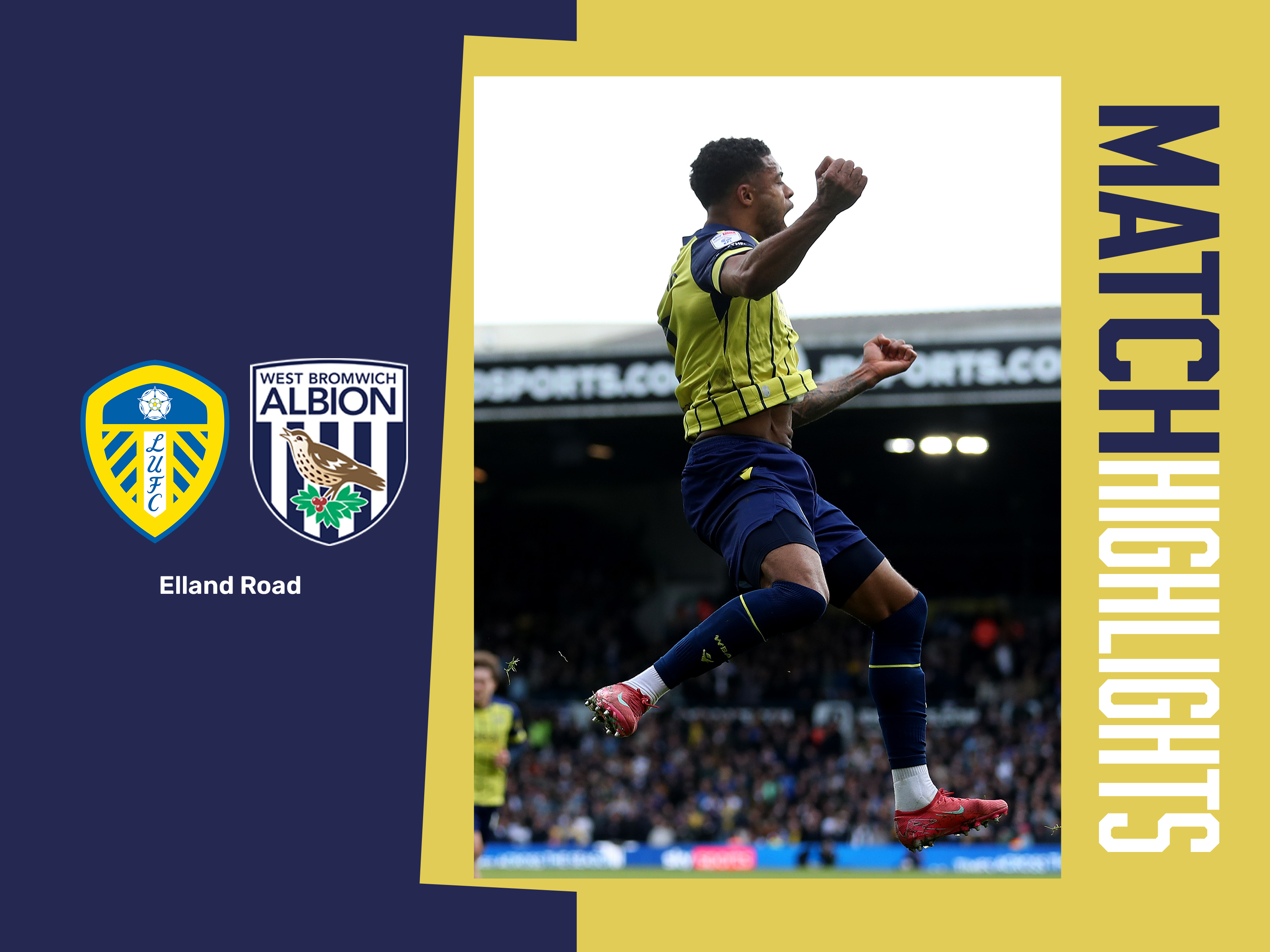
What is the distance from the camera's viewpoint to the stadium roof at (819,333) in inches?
680

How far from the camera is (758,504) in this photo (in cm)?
508

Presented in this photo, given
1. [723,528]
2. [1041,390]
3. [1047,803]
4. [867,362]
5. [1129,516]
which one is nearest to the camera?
[723,528]

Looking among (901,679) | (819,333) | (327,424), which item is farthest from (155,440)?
(819,333)

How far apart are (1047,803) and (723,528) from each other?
1853 centimetres

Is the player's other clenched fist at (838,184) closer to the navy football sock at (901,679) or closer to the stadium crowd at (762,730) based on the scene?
the navy football sock at (901,679)

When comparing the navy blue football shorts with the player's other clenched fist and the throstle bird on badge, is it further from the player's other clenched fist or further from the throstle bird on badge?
the throstle bird on badge

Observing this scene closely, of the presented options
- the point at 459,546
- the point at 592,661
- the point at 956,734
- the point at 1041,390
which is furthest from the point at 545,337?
the point at 459,546

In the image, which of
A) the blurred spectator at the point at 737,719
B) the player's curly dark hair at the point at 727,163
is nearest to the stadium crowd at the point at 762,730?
the blurred spectator at the point at 737,719

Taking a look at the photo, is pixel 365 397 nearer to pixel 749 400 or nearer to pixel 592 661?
pixel 749 400

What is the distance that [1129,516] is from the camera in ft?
23.5

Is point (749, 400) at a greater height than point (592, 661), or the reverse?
point (749, 400)

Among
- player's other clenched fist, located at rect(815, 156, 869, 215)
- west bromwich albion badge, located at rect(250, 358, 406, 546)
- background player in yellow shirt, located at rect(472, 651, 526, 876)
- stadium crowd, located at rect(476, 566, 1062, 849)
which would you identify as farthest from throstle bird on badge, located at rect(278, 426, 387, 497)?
stadium crowd, located at rect(476, 566, 1062, 849)

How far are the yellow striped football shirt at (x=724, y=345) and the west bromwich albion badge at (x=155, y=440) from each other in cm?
332

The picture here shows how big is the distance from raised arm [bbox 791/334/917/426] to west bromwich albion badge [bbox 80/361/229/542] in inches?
140
